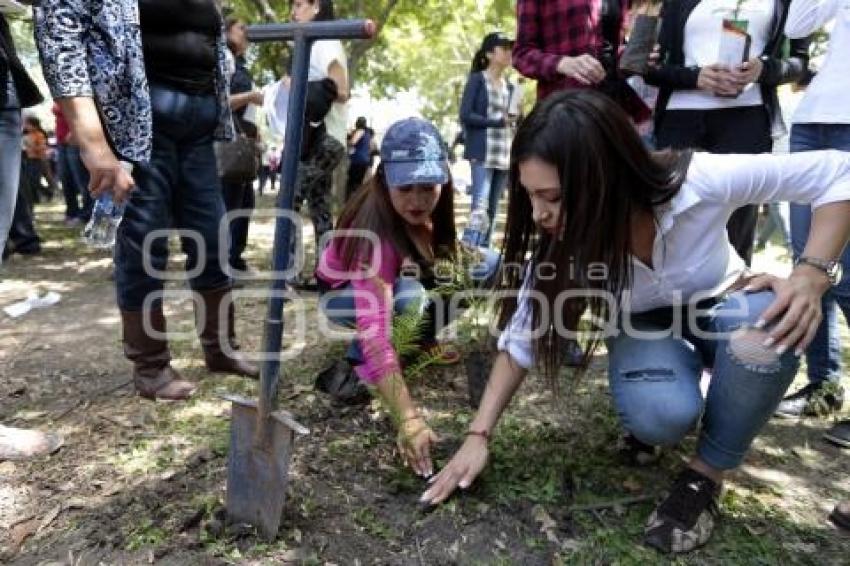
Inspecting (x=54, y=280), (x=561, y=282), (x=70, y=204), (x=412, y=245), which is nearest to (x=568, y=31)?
(x=412, y=245)

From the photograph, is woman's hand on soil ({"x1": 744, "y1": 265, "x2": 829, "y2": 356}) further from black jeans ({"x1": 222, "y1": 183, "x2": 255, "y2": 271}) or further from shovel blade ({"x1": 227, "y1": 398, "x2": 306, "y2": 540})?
black jeans ({"x1": 222, "y1": 183, "x2": 255, "y2": 271})

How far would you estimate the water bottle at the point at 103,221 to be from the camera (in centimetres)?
207

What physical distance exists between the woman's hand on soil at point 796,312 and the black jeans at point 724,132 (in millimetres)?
1061

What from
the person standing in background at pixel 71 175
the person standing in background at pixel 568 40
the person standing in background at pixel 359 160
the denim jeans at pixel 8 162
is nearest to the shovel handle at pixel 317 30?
the denim jeans at pixel 8 162

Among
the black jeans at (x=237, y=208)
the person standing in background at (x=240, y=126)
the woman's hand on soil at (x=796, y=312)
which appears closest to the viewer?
the woman's hand on soil at (x=796, y=312)

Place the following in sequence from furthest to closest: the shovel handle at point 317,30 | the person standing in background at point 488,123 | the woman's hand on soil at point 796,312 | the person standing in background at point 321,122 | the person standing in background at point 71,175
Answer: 1. the person standing in background at point 71,175
2. the person standing in background at point 488,123
3. the person standing in background at point 321,122
4. the woman's hand on soil at point 796,312
5. the shovel handle at point 317,30

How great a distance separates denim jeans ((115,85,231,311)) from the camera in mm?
2270

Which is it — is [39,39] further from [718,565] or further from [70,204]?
[70,204]

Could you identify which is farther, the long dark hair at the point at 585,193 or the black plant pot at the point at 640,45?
the black plant pot at the point at 640,45

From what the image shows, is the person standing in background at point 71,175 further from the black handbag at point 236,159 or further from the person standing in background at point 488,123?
the person standing in background at point 488,123

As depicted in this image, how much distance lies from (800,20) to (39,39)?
98.5 inches

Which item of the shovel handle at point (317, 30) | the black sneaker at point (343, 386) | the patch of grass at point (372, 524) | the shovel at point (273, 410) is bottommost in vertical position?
the patch of grass at point (372, 524)

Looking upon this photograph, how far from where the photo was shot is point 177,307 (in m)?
3.91

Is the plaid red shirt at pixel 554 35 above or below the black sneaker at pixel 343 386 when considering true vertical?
above
